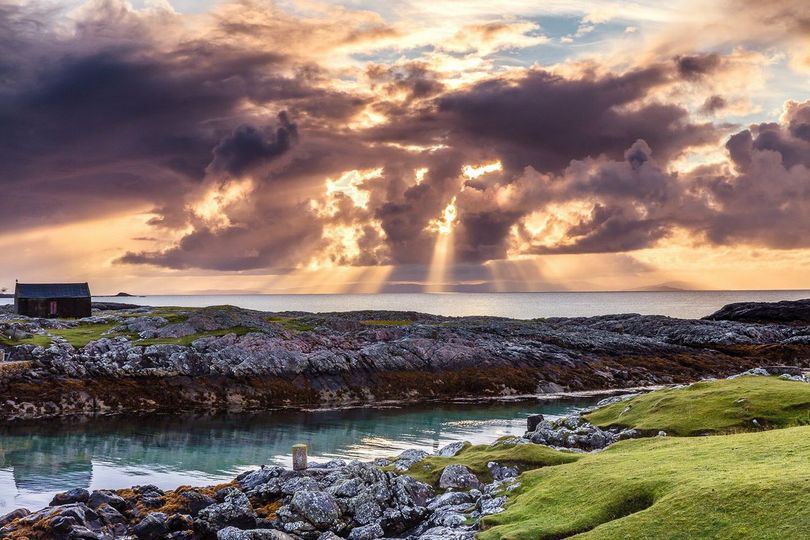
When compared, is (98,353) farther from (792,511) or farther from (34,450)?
(792,511)

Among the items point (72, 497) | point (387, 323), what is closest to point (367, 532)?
point (72, 497)

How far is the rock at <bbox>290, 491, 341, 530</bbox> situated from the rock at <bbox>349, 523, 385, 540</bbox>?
1215 mm

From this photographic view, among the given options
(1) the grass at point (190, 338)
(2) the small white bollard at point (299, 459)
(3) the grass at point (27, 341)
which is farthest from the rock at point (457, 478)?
(3) the grass at point (27, 341)

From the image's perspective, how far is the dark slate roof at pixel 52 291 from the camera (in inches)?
4961

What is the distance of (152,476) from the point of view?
160 ft

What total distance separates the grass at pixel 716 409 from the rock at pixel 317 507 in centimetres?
2057

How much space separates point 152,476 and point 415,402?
41.9 metres

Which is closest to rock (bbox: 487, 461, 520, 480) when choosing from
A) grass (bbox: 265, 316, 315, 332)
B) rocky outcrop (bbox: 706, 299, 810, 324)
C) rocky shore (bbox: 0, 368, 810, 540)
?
rocky shore (bbox: 0, 368, 810, 540)

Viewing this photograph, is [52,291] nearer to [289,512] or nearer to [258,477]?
[258,477]

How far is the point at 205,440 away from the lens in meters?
62.5

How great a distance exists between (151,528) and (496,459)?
53.7 feet

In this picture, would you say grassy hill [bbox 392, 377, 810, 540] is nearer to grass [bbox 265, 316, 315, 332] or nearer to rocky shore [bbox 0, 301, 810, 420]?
rocky shore [bbox 0, 301, 810, 420]

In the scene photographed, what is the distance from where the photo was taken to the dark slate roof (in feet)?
413

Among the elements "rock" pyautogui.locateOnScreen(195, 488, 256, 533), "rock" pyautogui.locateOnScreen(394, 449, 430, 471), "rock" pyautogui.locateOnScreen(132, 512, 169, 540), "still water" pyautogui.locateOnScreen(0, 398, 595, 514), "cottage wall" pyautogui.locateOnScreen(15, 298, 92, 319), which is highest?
"cottage wall" pyautogui.locateOnScreen(15, 298, 92, 319)
